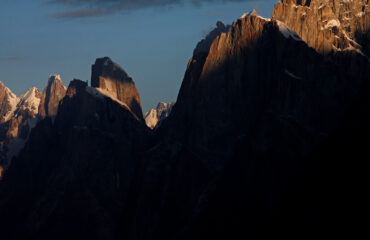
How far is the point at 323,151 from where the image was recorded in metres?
177

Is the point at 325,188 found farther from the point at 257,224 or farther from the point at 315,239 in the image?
the point at 257,224

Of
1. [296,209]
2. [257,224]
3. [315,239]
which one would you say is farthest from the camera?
[257,224]

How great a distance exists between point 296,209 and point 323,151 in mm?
12113

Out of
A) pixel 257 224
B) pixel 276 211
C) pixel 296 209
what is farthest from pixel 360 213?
pixel 257 224

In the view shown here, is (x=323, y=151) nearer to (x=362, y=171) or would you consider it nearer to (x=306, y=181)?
(x=306, y=181)

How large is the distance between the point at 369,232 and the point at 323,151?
1233 inches

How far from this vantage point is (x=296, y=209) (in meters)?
170

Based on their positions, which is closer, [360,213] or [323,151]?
[360,213]

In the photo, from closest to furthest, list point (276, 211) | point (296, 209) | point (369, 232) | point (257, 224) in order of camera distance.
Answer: point (369, 232) → point (296, 209) → point (276, 211) → point (257, 224)

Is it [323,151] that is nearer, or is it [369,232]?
[369,232]

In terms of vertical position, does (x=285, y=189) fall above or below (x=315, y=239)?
above

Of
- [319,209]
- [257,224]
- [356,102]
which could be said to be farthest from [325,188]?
[257,224]

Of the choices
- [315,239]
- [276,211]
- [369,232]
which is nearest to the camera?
[369,232]

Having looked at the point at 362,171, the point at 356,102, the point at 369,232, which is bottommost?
the point at 369,232
